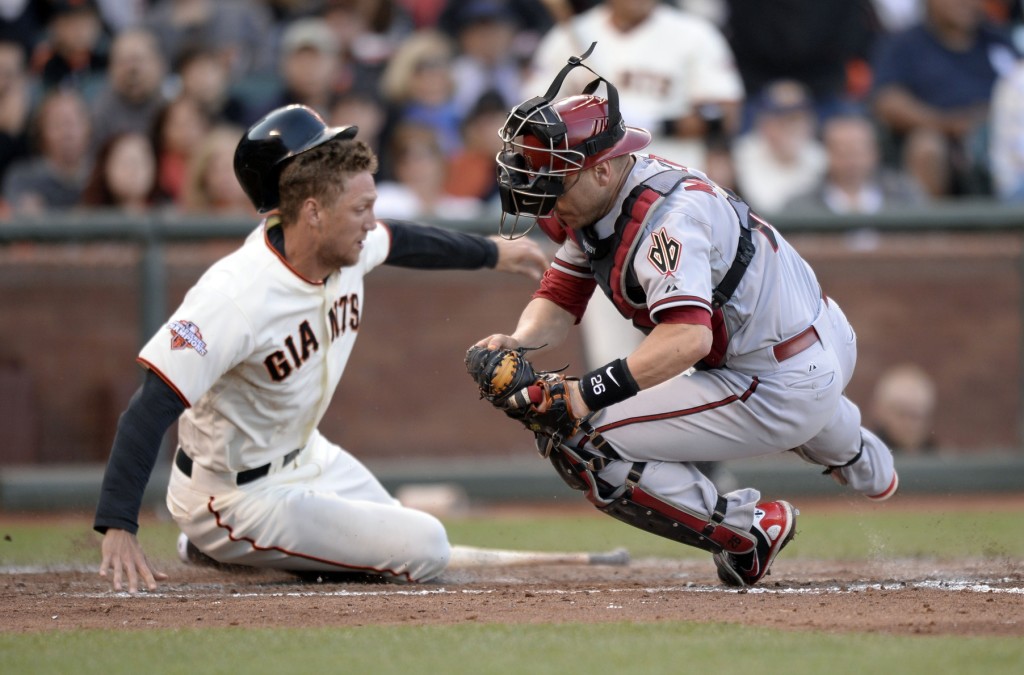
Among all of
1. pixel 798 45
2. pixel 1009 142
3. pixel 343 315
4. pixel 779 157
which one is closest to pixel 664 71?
pixel 779 157

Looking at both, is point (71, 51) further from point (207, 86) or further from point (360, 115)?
point (360, 115)

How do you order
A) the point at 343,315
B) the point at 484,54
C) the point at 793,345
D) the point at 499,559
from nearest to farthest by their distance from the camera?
Result: the point at 793,345 < the point at 343,315 < the point at 499,559 < the point at 484,54

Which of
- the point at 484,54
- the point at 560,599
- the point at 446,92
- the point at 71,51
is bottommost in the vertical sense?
the point at 560,599

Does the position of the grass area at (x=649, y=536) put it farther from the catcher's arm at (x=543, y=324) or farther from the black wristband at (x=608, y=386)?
the black wristband at (x=608, y=386)

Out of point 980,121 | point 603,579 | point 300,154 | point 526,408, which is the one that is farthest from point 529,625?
point 980,121

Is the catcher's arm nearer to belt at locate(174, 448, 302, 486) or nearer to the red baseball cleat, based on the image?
belt at locate(174, 448, 302, 486)

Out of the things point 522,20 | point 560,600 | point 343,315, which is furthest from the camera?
point 522,20
